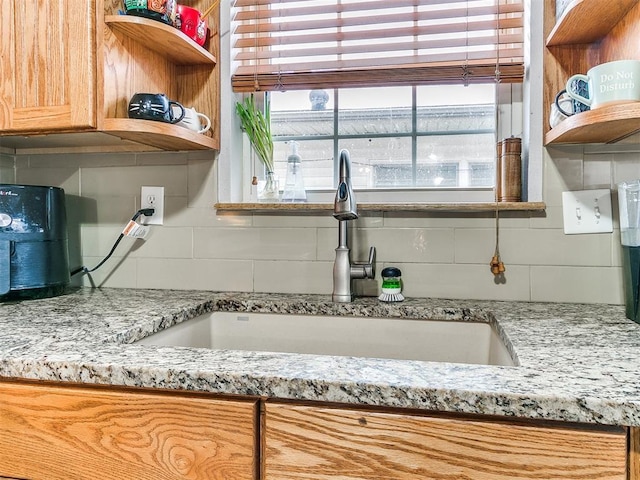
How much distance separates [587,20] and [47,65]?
4.12 feet

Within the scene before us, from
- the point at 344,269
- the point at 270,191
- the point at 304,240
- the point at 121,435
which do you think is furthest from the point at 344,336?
the point at 121,435

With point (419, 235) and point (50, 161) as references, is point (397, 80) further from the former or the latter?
point (50, 161)

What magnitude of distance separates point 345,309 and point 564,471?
662 millimetres

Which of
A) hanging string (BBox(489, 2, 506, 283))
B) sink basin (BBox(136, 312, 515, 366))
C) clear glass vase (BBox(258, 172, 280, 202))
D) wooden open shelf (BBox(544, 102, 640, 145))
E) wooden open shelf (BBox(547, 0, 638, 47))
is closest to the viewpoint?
wooden open shelf (BBox(544, 102, 640, 145))

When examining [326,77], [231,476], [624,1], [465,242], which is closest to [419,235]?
[465,242]

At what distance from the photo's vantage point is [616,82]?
0.89m

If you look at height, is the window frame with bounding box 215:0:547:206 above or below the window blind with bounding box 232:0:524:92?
below

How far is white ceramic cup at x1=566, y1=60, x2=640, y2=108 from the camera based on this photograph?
875 mm

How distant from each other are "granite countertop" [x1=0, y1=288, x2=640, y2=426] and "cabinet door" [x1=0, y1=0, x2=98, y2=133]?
1.53 feet

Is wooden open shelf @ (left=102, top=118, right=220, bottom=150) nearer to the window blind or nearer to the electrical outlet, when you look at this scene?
the electrical outlet

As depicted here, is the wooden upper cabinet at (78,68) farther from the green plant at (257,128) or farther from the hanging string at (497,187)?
the hanging string at (497,187)

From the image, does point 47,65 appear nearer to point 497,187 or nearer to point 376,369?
point 376,369

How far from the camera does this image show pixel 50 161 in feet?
4.95

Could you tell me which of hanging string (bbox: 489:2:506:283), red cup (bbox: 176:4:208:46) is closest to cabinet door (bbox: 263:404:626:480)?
hanging string (bbox: 489:2:506:283)
